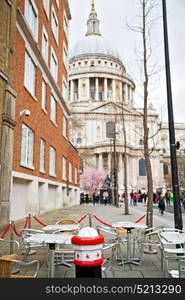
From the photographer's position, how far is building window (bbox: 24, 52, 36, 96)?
14.5 m

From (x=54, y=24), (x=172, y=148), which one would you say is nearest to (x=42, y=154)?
(x=54, y=24)

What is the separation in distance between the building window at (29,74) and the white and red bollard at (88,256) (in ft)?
41.2

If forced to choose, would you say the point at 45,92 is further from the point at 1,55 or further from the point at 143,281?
the point at 143,281

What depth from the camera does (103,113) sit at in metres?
78.0

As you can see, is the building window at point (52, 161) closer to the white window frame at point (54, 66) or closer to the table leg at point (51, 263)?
the white window frame at point (54, 66)

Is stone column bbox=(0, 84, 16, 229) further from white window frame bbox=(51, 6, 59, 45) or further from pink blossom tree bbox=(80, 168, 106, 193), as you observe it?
pink blossom tree bbox=(80, 168, 106, 193)

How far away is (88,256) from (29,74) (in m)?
13.9

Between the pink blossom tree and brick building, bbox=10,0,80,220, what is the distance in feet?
129

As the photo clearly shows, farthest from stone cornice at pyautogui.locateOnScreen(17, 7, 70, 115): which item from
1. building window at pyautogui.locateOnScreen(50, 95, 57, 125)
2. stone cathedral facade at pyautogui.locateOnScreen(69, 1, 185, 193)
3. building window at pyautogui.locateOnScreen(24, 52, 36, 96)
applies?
stone cathedral facade at pyautogui.locateOnScreen(69, 1, 185, 193)

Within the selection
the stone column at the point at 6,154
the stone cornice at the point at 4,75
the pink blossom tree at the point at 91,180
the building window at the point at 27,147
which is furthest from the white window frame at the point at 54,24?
the pink blossom tree at the point at 91,180

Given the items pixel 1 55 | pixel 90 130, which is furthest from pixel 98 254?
pixel 90 130

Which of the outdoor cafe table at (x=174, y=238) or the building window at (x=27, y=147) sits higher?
the building window at (x=27, y=147)

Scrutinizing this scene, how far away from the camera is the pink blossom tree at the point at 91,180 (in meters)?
64.2

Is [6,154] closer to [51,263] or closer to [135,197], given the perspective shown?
[51,263]
